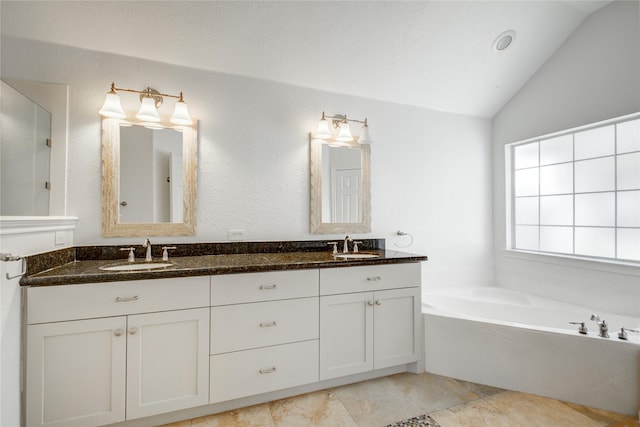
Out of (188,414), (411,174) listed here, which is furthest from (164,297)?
(411,174)

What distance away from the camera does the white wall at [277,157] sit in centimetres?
189

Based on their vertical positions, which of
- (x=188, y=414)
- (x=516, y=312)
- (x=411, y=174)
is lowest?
(x=188, y=414)

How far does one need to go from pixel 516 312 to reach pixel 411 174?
1.59 meters

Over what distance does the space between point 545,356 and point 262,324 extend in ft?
6.02

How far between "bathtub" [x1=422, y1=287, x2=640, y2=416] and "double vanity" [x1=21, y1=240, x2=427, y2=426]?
234mm

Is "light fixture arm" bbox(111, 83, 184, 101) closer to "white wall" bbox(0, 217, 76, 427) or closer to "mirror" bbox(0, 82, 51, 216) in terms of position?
"mirror" bbox(0, 82, 51, 216)

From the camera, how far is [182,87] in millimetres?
2113

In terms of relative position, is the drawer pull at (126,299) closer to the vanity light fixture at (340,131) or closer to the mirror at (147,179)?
the mirror at (147,179)

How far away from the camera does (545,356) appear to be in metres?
1.83

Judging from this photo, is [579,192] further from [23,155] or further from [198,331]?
[23,155]

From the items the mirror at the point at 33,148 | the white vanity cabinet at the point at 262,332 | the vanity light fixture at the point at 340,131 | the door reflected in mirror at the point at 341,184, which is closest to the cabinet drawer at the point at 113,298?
the white vanity cabinet at the point at 262,332

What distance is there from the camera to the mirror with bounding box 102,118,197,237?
1.93m

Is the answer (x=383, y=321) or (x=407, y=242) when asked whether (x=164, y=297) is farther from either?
(x=407, y=242)

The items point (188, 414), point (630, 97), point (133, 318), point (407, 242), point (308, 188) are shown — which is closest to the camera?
point (133, 318)
